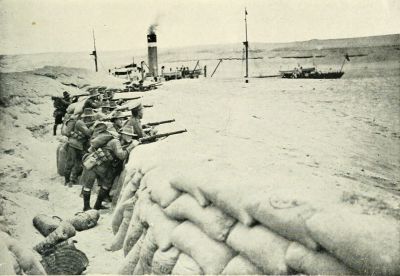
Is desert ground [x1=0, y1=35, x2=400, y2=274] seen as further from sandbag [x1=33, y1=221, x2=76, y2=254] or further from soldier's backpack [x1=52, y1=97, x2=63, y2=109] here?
soldier's backpack [x1=52, y1=97, x2=63, y2=109]

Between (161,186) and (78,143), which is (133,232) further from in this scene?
(78,143)

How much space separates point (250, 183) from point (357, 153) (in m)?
5.34

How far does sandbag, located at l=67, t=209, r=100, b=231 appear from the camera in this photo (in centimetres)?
445

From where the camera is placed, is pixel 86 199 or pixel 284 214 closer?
pixel 284 214

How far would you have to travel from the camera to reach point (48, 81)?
13.6m

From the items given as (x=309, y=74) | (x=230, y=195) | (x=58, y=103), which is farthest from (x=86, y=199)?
(x=309, y=74)

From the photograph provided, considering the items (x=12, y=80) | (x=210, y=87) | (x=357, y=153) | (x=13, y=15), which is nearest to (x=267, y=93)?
(x=210, y=87)

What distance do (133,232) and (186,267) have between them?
3.58 ft

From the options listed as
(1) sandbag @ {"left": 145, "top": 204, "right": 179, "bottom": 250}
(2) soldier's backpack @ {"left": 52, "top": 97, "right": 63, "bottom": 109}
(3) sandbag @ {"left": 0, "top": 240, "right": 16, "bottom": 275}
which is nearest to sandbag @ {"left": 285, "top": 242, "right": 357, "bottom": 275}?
(1) sandbag @ {"left": 145, "top": 204, "right": 179, "bottom": 250}

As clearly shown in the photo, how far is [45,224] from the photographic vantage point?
4141mm

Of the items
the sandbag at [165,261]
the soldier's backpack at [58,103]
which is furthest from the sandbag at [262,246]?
the soldier's backpack at [58,103]

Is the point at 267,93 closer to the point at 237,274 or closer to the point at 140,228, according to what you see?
the point at 140,228

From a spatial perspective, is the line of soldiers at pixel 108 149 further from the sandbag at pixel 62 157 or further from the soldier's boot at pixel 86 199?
the sandbag at pixel 62 157

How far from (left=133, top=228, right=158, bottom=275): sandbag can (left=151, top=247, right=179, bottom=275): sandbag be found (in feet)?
0.61
